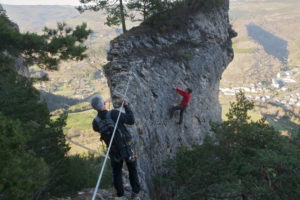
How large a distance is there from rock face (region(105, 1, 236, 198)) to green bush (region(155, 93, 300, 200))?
1.49m

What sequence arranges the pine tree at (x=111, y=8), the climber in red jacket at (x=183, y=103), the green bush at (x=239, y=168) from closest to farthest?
1. the green bush at (x=239, y=168)
2. the climber in red jacket at (x=183, y=103)
3. the pine tree at (x=111, y=8)

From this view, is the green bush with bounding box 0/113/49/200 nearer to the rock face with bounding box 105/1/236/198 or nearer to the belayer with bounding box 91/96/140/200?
the belayer with bounding box 91/96/140/200

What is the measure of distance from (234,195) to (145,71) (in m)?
8.55

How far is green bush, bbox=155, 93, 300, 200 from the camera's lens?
5.98 m

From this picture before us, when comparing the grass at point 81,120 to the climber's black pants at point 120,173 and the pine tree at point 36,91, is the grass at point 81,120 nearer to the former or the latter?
the pine tree at point 36,91

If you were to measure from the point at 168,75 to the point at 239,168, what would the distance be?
9028 mm

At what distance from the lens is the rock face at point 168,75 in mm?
10883

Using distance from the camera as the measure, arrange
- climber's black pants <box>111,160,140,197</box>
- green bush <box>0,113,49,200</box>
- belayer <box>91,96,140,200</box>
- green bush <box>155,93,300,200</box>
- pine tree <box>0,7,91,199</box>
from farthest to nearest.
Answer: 1. pine tree <box>0,7,91,199</box>
2. green bush <box>155,93,300,200</box>
3. climber's black pants <box>111,160,140,197</box>
4. belayer <box>91,96,140,200</box>
5. green bush <box>0,113,49,200</box>

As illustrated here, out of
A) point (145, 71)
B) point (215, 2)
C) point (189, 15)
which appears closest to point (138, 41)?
point (145, 71)

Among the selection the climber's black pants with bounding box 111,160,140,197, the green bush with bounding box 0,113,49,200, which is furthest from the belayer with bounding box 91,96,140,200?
the green bush with bounding box 0,113,49,200

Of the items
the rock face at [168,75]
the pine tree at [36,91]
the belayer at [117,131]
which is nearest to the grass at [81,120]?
the rock face at [168,75]

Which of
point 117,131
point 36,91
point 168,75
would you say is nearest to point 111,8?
point 168,75

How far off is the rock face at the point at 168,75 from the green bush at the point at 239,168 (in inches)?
58.7

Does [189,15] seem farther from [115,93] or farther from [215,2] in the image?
[115,93]
